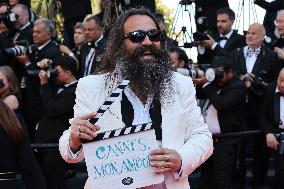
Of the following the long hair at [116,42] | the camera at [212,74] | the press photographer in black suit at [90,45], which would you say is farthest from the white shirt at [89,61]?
the long hair at [116,42]

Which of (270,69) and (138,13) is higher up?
(138,13)

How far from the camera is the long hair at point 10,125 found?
4461mm

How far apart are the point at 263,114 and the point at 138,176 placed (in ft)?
16.3

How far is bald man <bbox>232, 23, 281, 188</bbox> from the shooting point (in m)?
8.23

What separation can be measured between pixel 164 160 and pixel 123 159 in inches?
7.4

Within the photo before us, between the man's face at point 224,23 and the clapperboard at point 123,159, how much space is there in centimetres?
627

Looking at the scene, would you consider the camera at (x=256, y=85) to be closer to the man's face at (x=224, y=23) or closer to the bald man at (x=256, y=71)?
the bald man at (x=256, y=71)

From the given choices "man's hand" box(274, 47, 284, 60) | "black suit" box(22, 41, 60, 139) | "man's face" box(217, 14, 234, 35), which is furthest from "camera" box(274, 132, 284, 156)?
"black suit" box(22, 41, 60, 139)

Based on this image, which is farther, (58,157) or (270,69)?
(270,69)

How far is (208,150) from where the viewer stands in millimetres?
3299

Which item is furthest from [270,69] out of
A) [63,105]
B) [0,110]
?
[0,110]

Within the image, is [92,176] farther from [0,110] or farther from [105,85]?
[0,110]

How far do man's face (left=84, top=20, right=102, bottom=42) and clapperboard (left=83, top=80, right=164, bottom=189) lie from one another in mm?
6378

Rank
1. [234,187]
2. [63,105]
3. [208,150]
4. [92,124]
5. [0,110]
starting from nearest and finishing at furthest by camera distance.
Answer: [92,124]
[208,150]
[0,110]
[63,105]
[234,187]
